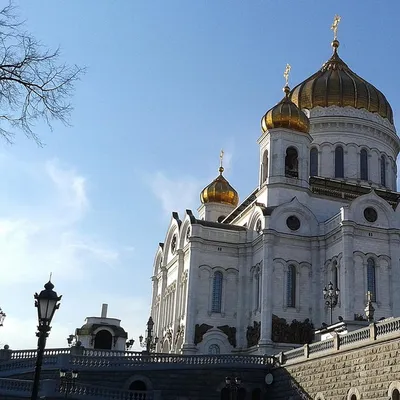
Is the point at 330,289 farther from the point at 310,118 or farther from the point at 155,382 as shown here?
the point at 310,118

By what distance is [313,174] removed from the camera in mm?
49781

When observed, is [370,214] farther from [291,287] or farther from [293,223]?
[291,287]

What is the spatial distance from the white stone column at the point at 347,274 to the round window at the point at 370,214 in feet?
7.76

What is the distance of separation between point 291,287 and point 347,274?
4.16 meters

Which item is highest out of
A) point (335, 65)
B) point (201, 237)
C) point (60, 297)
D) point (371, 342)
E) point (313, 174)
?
point (335, 65)

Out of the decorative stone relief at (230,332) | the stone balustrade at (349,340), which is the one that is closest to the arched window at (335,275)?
the decorative stone relief at (230,332)

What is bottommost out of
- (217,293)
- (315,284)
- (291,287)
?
(217,293)

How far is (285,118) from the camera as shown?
44.3 metres

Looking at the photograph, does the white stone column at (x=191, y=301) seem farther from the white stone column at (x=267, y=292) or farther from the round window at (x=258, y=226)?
the white stone column at (x=267, y=292)

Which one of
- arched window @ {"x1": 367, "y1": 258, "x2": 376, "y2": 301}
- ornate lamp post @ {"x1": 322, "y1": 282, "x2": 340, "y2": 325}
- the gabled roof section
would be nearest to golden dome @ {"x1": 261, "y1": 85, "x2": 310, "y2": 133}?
the gabled roof section

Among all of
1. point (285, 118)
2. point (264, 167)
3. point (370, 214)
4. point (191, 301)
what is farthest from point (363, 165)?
point (191, 301)

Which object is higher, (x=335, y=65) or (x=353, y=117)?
(x=335, y=65)

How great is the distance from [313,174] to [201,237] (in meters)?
12.2

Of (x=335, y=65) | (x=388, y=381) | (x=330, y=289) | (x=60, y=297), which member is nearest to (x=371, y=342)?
(x=388, y=381)
